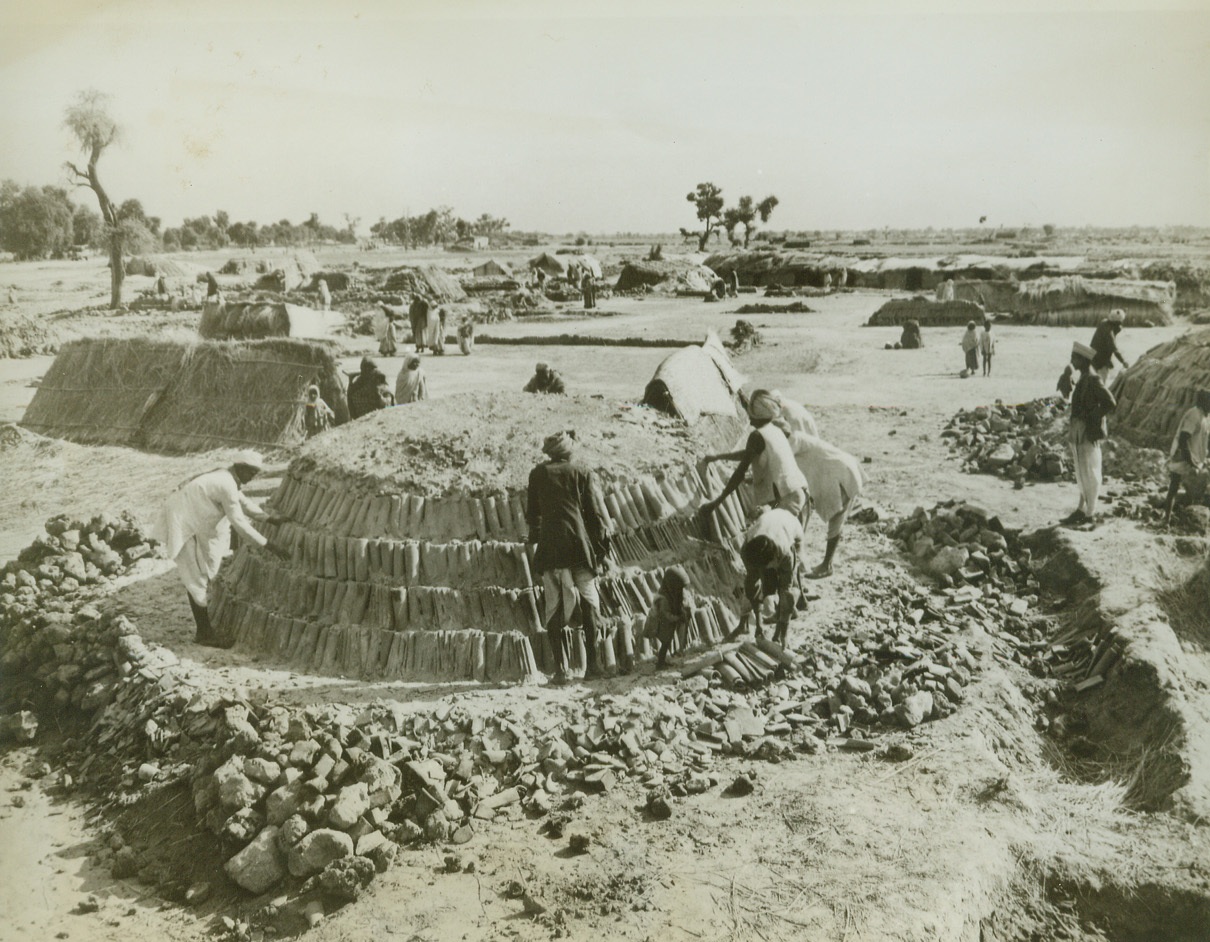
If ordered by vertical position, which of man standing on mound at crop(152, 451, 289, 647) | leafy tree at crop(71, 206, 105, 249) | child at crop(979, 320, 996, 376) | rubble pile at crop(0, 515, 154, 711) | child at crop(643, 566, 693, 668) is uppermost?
leafy tree at crop(71, 206, 105, 249)

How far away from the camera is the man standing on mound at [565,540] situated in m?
5.65

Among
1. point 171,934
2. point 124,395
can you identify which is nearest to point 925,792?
point 171,934

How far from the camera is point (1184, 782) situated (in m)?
4.88

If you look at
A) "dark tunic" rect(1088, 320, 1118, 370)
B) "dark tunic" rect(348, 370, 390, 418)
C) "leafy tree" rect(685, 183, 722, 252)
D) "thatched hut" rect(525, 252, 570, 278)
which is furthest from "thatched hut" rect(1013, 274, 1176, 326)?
"thatched hut" rect(525, 252, 570, 278)

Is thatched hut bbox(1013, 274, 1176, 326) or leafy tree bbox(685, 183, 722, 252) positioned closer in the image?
leafy tree bbox(685, 183, 722, 252)

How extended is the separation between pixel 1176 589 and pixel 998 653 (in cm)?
164

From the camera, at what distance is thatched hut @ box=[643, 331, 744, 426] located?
29.5ft

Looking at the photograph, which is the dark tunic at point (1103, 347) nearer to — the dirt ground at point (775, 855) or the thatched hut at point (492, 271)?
the dirt ground at point (775, 855)

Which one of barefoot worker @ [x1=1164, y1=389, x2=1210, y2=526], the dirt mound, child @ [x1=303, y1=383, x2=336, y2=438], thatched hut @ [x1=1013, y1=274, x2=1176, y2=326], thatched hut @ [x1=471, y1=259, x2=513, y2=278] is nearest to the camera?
the dirt mound

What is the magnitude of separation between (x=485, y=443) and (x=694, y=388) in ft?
11.9

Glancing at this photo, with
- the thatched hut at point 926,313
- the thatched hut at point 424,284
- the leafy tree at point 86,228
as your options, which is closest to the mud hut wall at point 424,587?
the leafy tree at point 86,228

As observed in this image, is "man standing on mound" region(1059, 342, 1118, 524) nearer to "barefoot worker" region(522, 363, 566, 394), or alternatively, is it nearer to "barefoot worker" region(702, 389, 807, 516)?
"barefoot worker" region(702, 389, 807, 516)

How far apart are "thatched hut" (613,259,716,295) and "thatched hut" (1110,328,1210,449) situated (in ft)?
62.0

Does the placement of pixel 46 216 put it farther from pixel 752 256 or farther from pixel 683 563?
pixel 752 256
